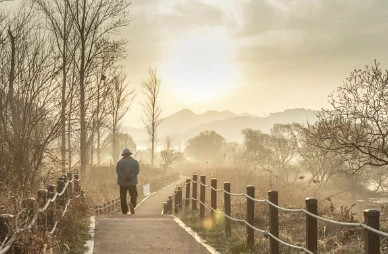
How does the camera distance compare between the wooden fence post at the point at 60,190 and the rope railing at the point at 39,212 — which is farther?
the wooden fence post at the point at 60,190

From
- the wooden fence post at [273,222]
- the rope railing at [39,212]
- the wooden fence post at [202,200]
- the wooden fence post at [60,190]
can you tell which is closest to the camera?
the rope railing at [39,212]

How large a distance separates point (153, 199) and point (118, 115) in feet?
38.9

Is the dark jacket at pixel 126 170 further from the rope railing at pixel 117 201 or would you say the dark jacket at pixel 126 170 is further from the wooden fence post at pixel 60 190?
the wooden fence post at pixel 60 190

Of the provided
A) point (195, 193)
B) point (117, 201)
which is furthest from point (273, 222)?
point (117, 201)

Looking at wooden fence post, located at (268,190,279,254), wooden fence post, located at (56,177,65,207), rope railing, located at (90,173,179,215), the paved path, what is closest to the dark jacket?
rope railing, located at (90,173,179,215)

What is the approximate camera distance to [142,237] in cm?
1029

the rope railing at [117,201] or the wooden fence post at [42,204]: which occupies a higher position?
the wooden fence post at [42,204]

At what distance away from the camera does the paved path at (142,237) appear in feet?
29.7

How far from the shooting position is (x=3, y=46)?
1636 cm

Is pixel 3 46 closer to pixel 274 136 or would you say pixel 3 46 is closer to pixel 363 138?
pixel 363 138

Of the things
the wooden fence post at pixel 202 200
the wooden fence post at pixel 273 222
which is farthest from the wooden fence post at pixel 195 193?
the wooden fence post at pixel 273 222

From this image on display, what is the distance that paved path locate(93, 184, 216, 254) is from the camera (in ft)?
29.7

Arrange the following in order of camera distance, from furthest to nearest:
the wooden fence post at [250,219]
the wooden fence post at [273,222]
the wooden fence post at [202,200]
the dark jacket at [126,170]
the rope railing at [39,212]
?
the dark jacket at [126,170] < the wooden fence post at [202,200] < the wooden fence post at [250,219] < the wooden fence post at [273,222] < the rope railing at [39,212]

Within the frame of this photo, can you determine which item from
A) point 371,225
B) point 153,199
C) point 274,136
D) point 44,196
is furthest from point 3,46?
point 274,136
